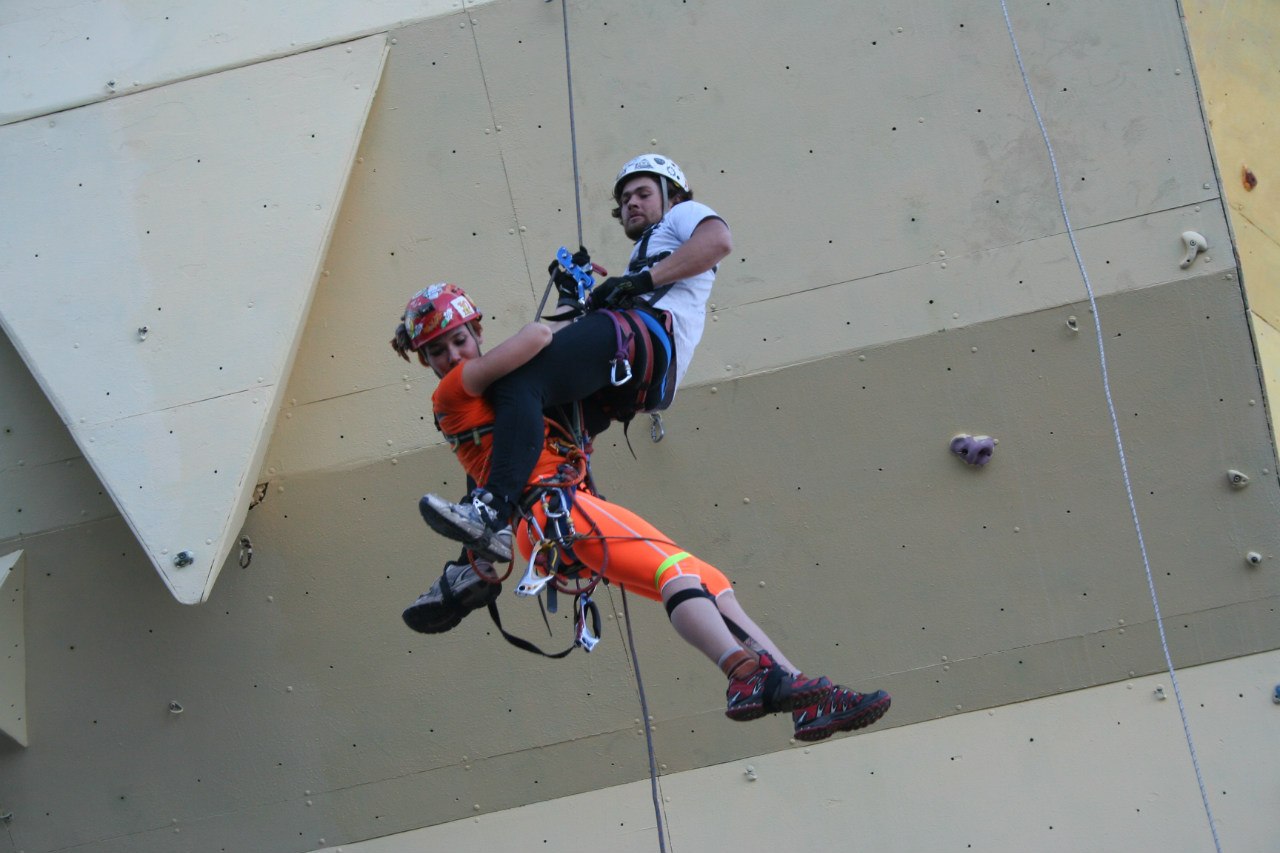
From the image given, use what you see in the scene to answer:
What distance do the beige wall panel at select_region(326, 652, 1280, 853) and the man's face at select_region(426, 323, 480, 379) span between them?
1986 mm

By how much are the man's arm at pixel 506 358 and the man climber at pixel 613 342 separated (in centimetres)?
5

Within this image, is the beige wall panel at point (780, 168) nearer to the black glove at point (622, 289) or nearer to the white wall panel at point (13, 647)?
the white wall panel at point (13, 647)

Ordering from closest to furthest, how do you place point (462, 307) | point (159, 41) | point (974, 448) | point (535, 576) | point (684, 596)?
point (684, 596) → point (535, 576) → point (462, 307) → point (974, 448) → point (159, 41)

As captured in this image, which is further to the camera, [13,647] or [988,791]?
[13,647]

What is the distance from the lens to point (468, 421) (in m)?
3.25

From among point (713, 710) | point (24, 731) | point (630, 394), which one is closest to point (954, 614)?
point (713, 710)

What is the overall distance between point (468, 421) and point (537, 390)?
0.21 m

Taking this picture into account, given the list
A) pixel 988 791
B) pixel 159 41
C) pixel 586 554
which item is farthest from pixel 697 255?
pixel 159 41

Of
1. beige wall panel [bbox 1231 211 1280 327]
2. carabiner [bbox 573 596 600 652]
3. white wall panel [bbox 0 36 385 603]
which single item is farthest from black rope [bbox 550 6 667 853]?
beige wall panel [bbox 1231 211 1280 327]

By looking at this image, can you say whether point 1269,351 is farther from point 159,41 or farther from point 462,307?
point 159,41

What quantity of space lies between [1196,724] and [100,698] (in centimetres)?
391

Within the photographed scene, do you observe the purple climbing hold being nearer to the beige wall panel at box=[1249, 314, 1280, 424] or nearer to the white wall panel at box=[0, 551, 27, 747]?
the beige wall panel at box=[1249, 314, 1280, 424]

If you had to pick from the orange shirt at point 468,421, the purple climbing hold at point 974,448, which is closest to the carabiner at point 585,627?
the orange shirt at point 468,421

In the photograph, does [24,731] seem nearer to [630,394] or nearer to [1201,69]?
[630,394]
